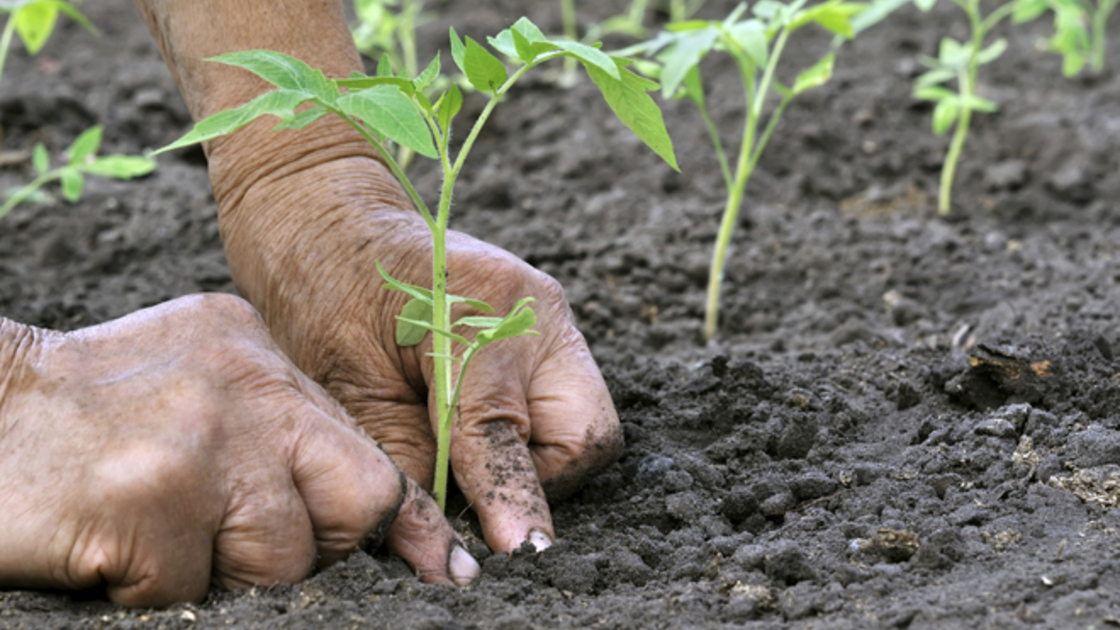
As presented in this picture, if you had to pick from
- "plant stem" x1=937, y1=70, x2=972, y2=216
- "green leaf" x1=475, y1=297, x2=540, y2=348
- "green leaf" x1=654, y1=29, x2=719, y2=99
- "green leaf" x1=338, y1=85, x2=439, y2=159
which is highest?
"green leaf" x1=338, y1=85, x2=439, y2=159

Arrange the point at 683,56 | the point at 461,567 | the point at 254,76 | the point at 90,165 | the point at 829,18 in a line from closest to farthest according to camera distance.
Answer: the point at 461,567, the point at 254,76, the point at 683,56, the point at 829,18, the point at 90,165

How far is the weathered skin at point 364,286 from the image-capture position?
183 centimetres

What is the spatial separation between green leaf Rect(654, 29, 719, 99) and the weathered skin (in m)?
0.66

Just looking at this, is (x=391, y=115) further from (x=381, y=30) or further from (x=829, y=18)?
(x=381, y=30)

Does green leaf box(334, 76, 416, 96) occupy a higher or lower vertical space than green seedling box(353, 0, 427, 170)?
higher

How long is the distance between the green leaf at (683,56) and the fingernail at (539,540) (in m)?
1.10

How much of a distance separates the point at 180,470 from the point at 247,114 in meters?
0.52

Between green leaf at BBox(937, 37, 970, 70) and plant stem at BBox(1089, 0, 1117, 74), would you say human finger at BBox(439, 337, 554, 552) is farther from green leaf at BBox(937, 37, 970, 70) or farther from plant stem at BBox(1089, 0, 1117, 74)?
plant stem at BBox(1089, 0, 1117, 74)

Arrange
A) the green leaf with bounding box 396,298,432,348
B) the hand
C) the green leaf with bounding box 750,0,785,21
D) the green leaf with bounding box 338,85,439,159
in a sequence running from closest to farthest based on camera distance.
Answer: the green leaf with bounding box 338,85,439,159
the hand
the green leaf with bounding box 396,298,432,348
the green leaf with bounding box 750,0,785,21

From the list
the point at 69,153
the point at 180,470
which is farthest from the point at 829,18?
the point at 69,153

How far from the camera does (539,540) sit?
1.76 meters

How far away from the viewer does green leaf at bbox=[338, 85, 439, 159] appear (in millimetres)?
1304

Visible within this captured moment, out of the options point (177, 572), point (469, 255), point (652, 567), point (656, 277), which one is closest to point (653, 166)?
point (656, 277)

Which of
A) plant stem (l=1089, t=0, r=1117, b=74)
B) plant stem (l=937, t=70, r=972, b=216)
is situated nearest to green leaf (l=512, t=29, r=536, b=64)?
plant stem (l=937, t=70, r=972, b=216)
